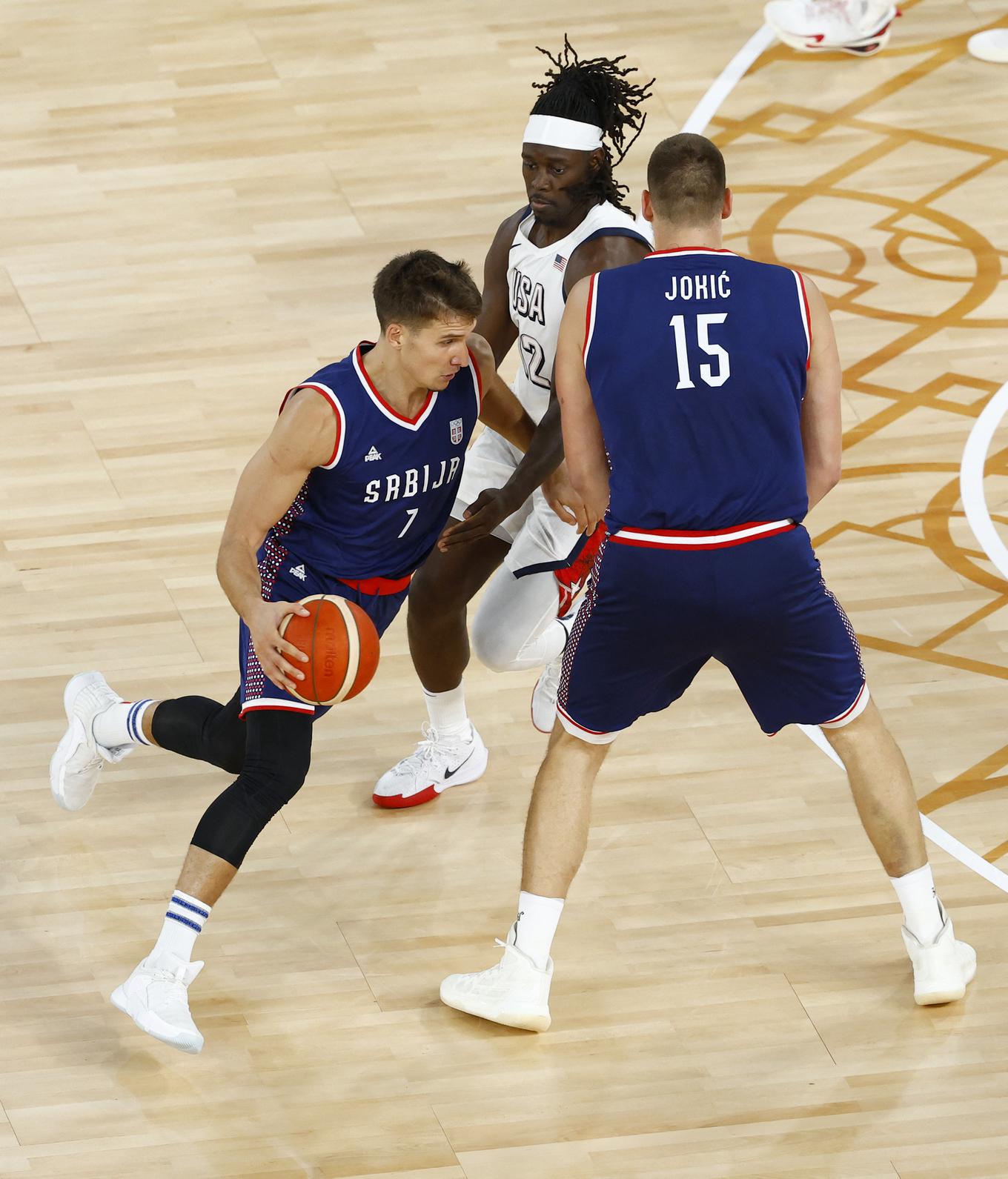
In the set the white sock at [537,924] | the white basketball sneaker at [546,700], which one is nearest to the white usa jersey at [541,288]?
the white basketball sneaker at [546,700]

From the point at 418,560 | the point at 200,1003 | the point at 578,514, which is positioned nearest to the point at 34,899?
the point at 200,1003

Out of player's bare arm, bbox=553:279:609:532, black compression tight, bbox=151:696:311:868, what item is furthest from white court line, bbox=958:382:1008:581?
black compression tight, bbox=151:696:311:868

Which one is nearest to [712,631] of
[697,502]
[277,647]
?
[697,502]

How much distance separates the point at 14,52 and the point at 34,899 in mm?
5474

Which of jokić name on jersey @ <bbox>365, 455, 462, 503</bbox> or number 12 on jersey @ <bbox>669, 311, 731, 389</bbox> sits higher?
number 12 on jersey @ <bbox>669, 311, 731, 389</bbox>

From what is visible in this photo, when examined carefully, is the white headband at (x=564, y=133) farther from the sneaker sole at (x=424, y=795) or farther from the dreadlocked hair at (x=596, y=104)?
the sneaker sole at (x=424, y=795)

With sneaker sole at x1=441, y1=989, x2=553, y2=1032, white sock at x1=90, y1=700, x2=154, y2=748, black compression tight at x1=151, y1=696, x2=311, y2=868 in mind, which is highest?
black compression tight at x1=151, y1=696, x2=311, y2=868

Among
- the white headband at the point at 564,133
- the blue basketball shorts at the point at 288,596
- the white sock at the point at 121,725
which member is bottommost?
the white sock at the point at 121,725

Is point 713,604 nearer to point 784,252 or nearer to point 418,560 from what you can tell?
point 418,560

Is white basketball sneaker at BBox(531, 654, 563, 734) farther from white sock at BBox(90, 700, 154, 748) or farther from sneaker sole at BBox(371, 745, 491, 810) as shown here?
white sock at BBox(90, 700, 154, 748)

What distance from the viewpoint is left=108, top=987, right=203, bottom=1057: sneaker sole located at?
4.15 meters

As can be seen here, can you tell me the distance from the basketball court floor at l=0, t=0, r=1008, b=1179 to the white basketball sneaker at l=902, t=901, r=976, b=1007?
7 cm

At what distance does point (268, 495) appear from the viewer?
4.29 meters

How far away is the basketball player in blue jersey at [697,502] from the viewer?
13.1 ft
